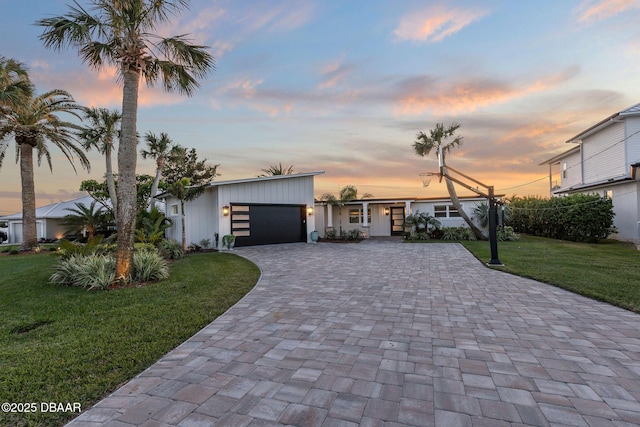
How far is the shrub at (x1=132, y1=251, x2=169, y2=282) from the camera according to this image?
6.68 m

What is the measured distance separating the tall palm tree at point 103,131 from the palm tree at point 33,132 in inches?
33.1

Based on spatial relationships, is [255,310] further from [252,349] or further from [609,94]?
[609,94]

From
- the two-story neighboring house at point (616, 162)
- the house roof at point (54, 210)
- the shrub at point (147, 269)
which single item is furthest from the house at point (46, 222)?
the two-story neighboring house at point (616, 162)

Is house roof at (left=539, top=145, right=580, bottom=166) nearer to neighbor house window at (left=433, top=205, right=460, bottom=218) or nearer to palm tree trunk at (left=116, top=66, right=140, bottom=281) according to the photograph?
neighbor house window at (left=433, top=205, right=460, bottom=218)

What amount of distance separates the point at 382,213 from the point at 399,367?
18895mm

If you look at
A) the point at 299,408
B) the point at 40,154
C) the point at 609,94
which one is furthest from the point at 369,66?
the point at 40,154

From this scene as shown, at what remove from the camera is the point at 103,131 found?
15.1m

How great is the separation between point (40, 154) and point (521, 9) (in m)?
20.0

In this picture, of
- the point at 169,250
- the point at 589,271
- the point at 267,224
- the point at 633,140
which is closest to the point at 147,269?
the point at 169,250

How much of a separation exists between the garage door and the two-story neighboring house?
1395cm

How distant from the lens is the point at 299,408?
213 centimetres

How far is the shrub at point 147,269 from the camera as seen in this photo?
21.9 feet

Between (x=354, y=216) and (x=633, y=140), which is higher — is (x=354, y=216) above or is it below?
below

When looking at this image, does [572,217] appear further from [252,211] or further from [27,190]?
[27,190]
